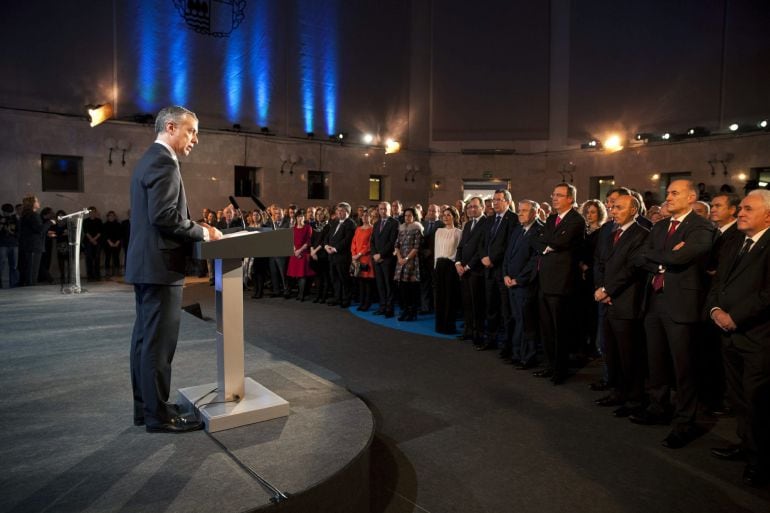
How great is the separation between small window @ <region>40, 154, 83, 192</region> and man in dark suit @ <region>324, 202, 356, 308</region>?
6988 millimetres

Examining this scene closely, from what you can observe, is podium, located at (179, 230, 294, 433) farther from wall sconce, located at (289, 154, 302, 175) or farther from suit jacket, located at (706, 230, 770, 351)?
wall sconce, located at (289, 154, 302, 175)

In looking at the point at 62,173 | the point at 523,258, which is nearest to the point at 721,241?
the point at 523,258

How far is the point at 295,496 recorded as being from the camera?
2146mm

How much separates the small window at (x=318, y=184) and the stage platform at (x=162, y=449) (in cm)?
1147

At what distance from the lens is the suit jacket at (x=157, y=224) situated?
253 cm

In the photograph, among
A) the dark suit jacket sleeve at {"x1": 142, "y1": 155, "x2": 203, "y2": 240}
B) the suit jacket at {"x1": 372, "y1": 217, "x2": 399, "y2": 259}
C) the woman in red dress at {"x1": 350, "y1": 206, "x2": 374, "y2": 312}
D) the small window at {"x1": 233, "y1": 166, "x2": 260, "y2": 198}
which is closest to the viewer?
the dark suit jacket sleeve at {"x1": 142, "y1": 155, "x2": 203, "y2": 240}

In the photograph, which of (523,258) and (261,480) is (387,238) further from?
(261,480)

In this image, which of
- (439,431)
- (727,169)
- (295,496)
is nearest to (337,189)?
(727,169)

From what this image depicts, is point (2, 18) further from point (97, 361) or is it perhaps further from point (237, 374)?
point (237, 374)

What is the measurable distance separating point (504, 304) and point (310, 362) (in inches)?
83.8

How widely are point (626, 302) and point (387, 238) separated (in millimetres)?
4212

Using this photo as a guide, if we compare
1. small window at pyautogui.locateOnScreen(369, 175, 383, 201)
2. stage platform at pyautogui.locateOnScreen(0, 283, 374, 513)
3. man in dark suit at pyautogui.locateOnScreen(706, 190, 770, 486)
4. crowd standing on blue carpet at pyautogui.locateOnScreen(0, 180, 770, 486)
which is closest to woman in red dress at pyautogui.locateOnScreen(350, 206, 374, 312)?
crowd standing on blue carpet at pyautogui.locateOnScreen(0, 180, 770, 486)

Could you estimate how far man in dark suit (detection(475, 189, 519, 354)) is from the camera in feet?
18.4

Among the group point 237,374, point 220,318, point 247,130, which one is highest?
point 247,130
